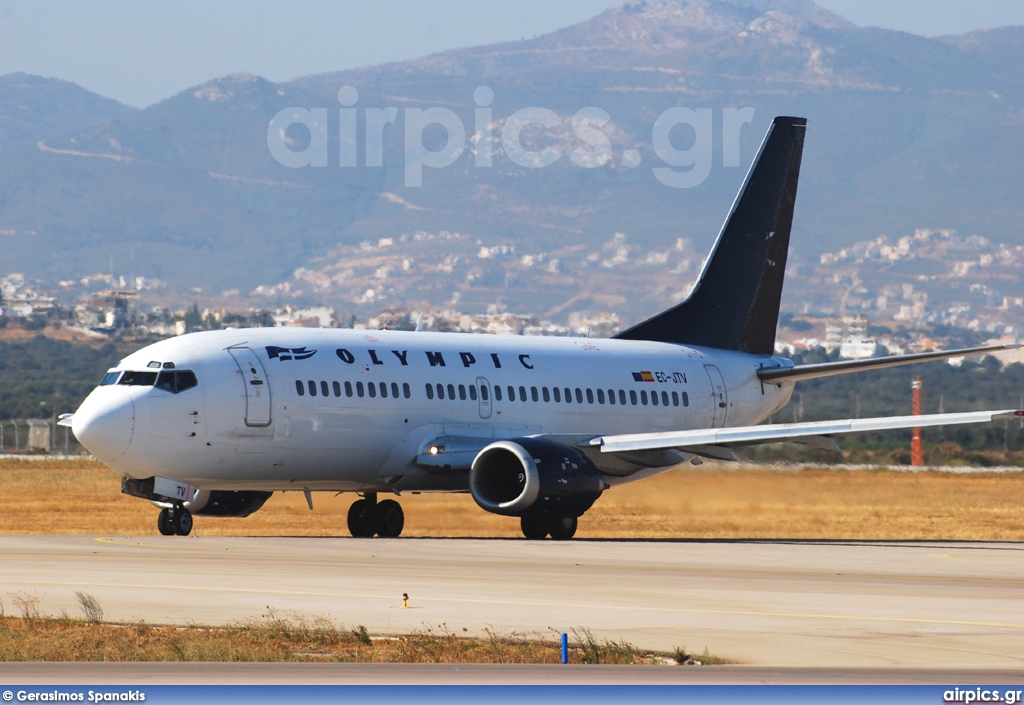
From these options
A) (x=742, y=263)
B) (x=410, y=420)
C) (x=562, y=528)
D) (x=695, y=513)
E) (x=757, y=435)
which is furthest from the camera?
(x=742, y=263)

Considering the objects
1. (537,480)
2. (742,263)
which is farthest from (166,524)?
(742,263)

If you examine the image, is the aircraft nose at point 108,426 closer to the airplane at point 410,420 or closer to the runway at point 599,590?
the airplane at point 410,420

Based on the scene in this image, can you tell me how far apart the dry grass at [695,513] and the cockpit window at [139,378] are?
5372 mm

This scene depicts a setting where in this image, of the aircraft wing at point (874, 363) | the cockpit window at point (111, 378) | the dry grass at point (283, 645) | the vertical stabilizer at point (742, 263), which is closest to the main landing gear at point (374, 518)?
the cockpit window at point (111, 378)

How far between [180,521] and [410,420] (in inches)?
193

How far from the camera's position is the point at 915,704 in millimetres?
13086

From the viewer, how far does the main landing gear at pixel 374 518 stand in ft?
120

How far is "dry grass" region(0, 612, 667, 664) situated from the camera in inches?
650

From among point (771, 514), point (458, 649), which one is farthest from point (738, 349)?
point (458, 649)

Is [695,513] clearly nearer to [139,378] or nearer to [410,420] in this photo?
[410,420]

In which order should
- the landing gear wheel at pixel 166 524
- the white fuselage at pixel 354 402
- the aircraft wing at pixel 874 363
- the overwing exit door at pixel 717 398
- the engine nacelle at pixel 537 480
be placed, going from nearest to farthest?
1. the white fuselage at pixel 354 402
2. the landing gear wheel at pixel 166 524
3. the engine nacelle at pixel 537 480
4. the aircraft wing at pixel 874 363
5. the overwing exit door at pixel 717 398

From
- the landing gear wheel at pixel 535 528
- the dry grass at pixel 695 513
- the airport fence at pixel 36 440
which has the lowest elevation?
the airport fence at pixel 36 440

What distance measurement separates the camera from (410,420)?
35094mm

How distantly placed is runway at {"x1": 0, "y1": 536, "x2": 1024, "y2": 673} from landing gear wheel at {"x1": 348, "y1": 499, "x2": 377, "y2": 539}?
4.89m
